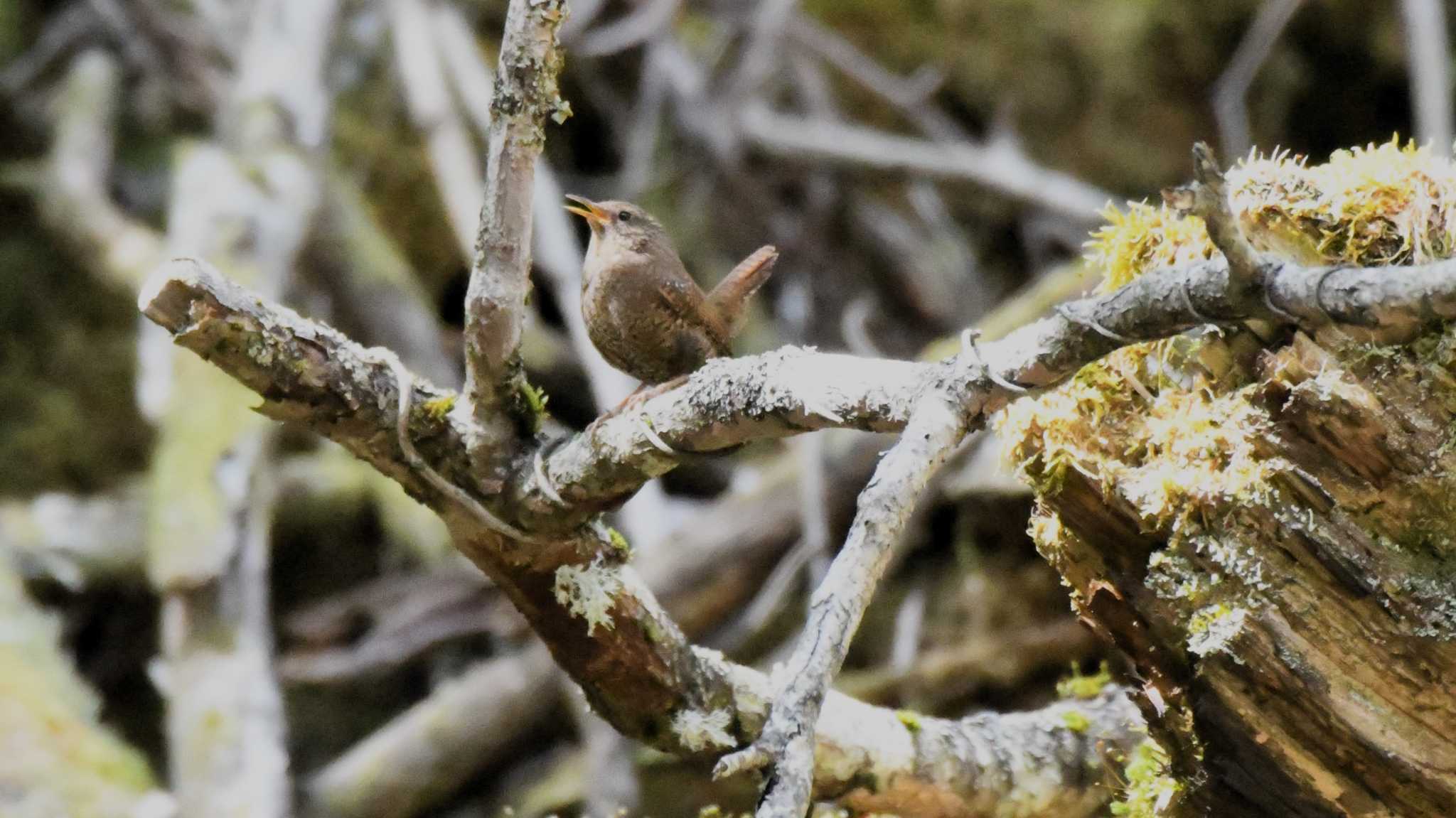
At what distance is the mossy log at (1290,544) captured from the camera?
182 centimetres

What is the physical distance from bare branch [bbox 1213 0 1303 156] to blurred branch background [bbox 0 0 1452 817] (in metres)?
0.04

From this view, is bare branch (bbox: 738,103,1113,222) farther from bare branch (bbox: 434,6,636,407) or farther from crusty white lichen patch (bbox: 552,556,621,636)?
crusty white lichen patch (bbox: 552,556,621,636)

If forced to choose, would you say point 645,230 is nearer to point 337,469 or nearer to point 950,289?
point 337,469

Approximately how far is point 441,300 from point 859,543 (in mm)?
6027

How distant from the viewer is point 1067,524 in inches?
80.6

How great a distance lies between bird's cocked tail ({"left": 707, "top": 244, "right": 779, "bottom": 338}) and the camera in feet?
9.05

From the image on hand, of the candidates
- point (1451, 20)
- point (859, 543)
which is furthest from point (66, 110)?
point (1451, 20)

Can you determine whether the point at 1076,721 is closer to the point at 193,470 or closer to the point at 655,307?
the point at 655,307

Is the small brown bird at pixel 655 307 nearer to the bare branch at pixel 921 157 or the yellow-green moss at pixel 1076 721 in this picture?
the yellow-green moss at pixel 1076 721

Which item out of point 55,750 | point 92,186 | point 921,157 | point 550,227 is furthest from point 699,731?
point 92,186

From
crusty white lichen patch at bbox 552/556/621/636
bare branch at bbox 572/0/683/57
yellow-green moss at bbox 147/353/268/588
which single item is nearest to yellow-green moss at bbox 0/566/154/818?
yellow-green moss at bbox 147/353/268/588

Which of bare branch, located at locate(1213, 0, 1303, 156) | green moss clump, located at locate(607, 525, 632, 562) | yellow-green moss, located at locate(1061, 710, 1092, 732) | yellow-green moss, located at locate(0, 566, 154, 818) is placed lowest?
yellow-green moss, located at locate(1061, 710, 1092, 732)

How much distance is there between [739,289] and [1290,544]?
4.16 feet

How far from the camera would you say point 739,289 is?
2787 millimetres
